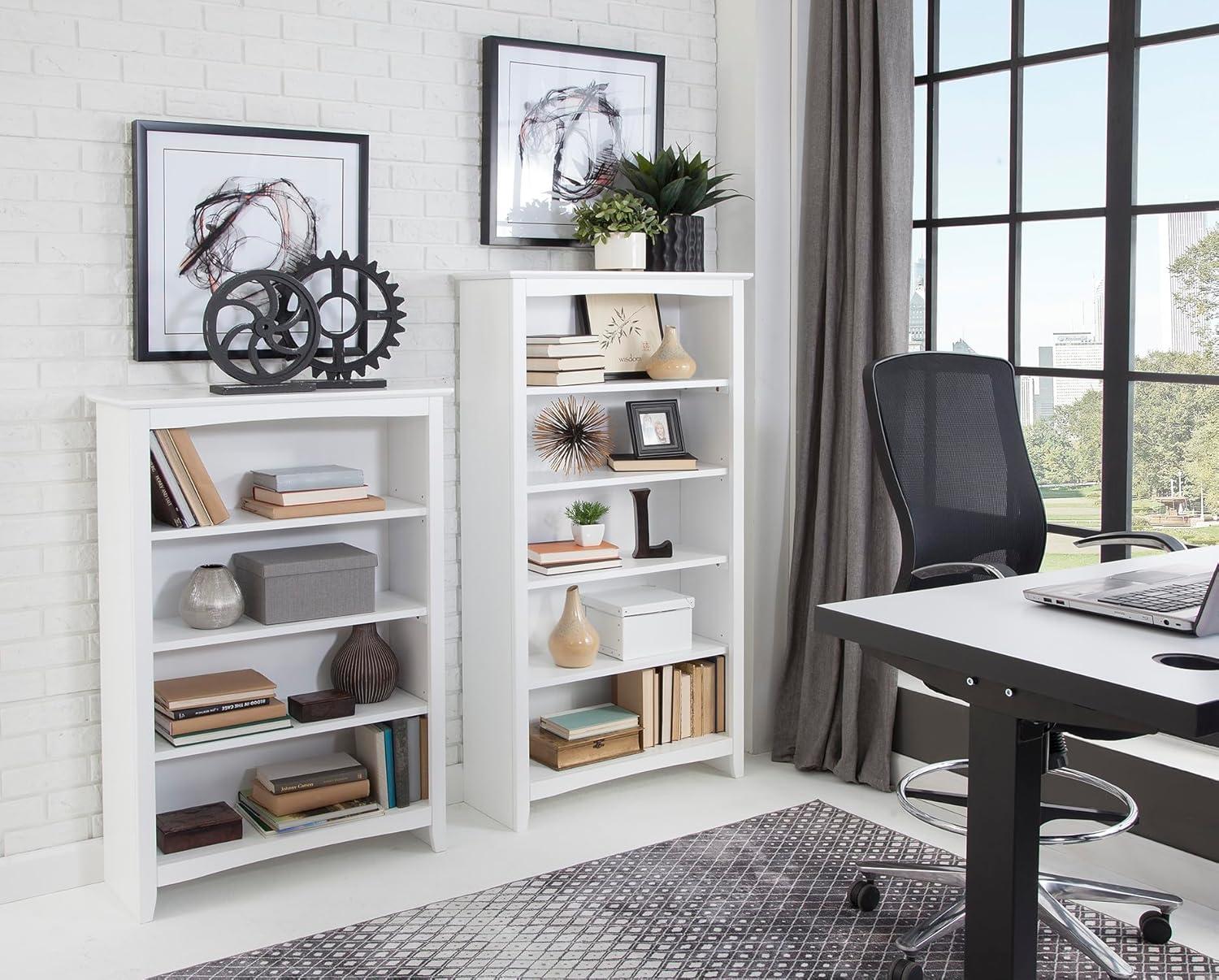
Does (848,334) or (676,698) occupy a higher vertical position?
(848,334)

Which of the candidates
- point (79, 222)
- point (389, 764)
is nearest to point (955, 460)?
point (389, 764)

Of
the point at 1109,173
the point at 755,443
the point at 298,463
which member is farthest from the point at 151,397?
the point at 1109,173

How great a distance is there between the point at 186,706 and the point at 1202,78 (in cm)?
321

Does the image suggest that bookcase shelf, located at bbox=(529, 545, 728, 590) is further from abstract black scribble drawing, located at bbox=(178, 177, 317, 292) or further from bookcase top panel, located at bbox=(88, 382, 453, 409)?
abstract black scribble drawing, located at bbox=(178, 177, 317, 292)

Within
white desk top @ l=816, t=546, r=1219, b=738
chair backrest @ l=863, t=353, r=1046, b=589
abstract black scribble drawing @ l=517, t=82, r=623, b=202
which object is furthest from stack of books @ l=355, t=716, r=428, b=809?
abstract black scribble drawing @ l=517, t=82, r=623, b=202

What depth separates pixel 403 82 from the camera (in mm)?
3418

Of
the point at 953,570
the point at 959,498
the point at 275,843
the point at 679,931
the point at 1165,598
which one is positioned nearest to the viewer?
the point at 1165,598

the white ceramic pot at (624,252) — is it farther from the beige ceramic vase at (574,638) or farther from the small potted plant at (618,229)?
the beige ceramic vase at (574,638)

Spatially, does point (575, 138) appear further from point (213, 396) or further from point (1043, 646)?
point (1043, 646)

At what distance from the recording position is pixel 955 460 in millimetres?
2984

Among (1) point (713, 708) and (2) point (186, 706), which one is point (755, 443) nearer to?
(1) point (713, 708)

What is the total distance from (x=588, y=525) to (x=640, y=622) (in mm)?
339

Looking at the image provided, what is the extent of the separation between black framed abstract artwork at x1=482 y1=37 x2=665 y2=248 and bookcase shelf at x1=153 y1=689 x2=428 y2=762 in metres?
1.32

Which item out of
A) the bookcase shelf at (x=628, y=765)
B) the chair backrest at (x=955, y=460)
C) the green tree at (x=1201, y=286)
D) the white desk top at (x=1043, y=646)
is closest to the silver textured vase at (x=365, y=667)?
the bookcase shelf at (x=628, y=765)
